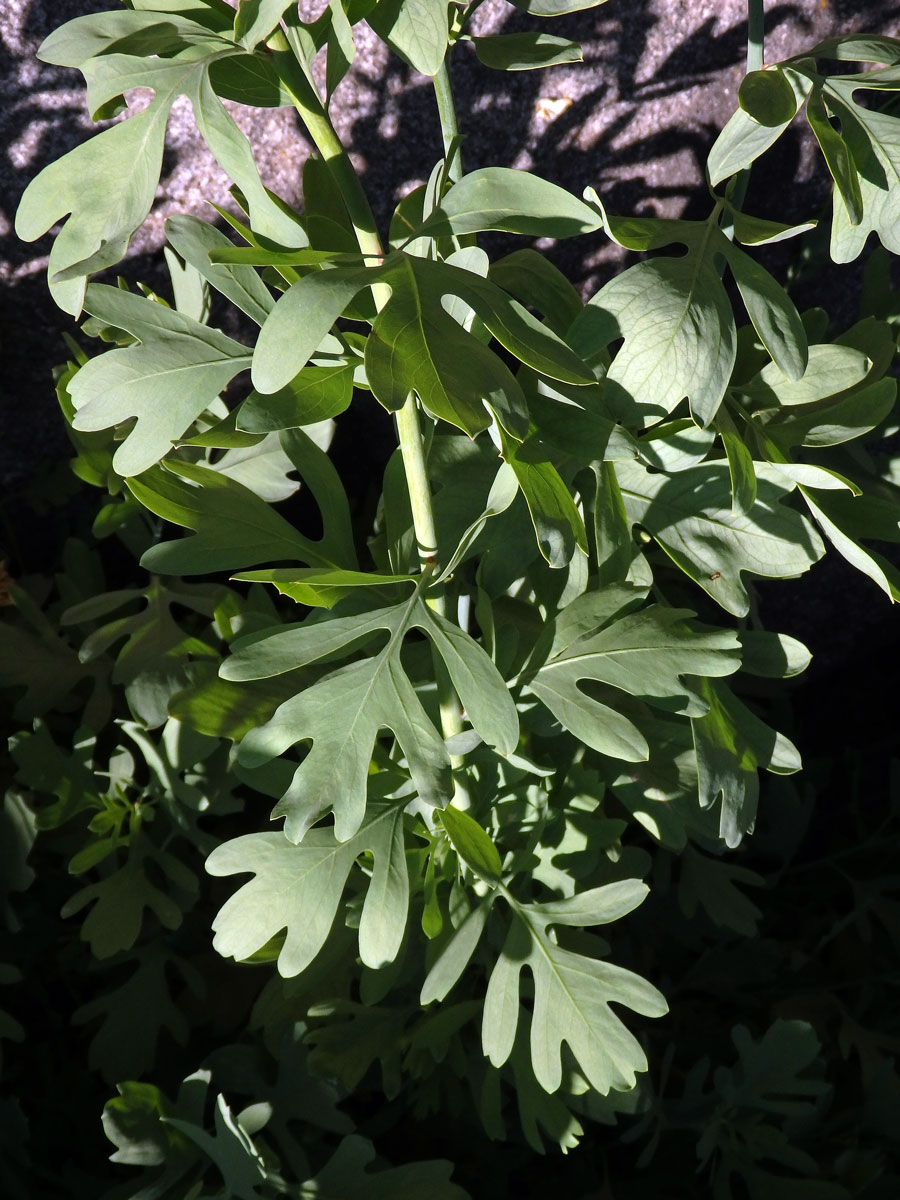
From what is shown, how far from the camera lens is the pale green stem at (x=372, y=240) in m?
0.55

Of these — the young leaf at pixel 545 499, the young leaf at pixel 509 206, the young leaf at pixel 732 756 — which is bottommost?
the young leaf at pixel 732 756

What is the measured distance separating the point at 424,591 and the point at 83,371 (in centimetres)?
23

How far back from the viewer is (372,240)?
1.94 ft

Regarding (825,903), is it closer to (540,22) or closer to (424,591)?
(424,591)

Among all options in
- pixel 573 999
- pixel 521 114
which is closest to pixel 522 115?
pixel 521 114

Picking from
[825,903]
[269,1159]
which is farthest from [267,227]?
[825,903]

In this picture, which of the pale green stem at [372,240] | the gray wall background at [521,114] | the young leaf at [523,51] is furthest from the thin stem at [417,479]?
the gray wall background at [521,114]

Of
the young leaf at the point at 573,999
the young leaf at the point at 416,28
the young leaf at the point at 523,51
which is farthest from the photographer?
the young leaf at the point at 573,999

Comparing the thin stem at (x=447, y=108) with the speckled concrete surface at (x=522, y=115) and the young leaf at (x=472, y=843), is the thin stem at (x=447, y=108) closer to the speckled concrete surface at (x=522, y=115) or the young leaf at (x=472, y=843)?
the speckled concrete surface at (x=522, y=115)

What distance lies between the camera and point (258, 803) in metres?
1.19

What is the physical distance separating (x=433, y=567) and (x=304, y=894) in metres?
0.23

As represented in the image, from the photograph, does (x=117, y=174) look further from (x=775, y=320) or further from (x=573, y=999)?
(x=573, y=999)

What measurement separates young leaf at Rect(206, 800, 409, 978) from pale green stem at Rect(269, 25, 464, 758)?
110 mm

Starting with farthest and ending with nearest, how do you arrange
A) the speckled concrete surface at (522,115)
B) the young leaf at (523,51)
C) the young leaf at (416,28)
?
the speckled concrete surface at (522,115) → the young leaf at (523,51) → the young leaf at (416,28)
